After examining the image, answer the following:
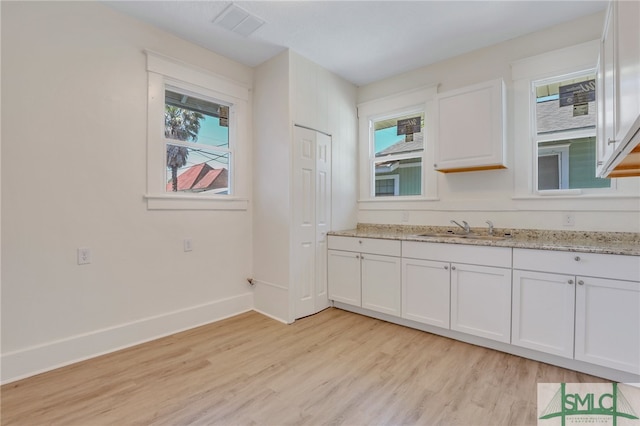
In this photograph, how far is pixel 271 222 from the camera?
330cm

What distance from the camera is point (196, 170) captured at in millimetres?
3113

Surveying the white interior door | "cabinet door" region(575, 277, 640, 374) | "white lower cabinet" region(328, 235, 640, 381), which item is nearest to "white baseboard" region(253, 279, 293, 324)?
the white interior door

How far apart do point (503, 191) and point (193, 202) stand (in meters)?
3.12

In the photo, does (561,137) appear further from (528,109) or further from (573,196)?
(573,196)

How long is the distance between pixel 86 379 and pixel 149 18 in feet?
9.65

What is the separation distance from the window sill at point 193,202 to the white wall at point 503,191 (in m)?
1.80

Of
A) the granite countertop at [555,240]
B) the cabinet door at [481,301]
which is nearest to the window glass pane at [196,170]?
the granite countertop at [555,240]

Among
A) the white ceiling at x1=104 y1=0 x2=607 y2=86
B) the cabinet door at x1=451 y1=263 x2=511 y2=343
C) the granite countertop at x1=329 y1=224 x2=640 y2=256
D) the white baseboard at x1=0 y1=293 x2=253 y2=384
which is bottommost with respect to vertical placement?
the white baseboard at x1=0 y1=293 x2=253 y2=384

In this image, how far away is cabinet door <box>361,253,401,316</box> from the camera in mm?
2986

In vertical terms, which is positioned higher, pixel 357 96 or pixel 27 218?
pixel 357 96

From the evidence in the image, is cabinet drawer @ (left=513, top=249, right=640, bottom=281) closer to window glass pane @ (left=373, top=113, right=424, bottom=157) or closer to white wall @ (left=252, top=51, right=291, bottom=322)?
window glass pane @ (left=373, top=113, right=424, bottom=157)

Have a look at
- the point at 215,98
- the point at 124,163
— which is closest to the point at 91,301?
the point at 124,163

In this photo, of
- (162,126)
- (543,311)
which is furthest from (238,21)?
(543,311)

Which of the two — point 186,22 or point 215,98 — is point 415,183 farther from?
point 186,22
